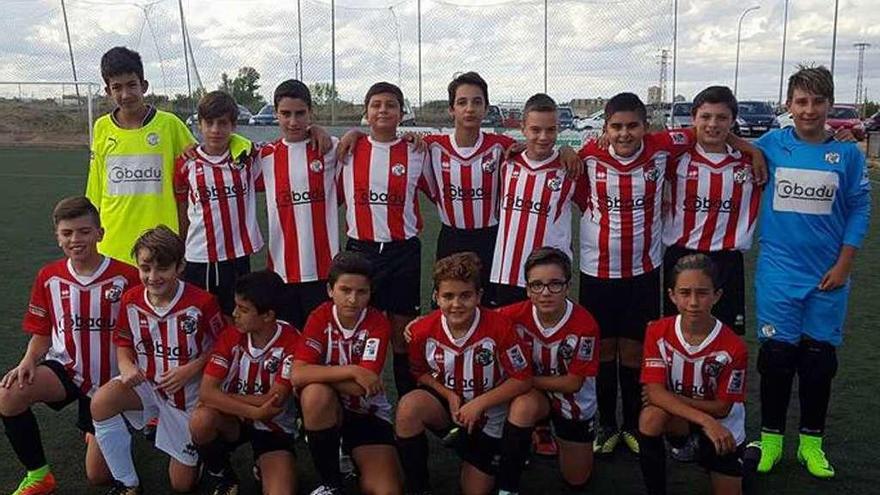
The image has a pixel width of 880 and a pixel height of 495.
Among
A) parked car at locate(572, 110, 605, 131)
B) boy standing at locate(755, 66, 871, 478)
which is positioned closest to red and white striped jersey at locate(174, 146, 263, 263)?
boy standing at locate(755, 66, 871, 478)

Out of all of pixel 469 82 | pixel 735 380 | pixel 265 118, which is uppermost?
pixel 265 118

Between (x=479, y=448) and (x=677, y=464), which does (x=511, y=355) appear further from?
(x=677, y=464)

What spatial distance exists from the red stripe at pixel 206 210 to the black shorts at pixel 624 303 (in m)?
1.64

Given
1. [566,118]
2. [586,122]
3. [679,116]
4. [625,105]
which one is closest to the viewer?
[625,105]

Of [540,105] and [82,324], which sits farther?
[540,105]

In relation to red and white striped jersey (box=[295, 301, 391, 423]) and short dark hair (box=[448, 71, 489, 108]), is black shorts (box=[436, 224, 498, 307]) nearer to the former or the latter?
short dark hair (box=[448, 71, 489, 108])

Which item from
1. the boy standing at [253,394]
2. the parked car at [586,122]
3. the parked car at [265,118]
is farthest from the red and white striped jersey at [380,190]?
the parked car at [265,118]

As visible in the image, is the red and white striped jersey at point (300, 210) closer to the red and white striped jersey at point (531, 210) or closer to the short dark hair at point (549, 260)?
the red and white striped jersey at point (531, 210)

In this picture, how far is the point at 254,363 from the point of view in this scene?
122 inches

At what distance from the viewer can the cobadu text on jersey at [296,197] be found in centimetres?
370

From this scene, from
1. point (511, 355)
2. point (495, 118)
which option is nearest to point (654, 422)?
point (511, 355)

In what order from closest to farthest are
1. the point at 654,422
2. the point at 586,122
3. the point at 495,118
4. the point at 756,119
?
the point at 654,422 < the point at 495,118 < the point at 586,122 < the point at 756,119

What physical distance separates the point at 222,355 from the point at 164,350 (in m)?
0.26

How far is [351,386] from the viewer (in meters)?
3.00
